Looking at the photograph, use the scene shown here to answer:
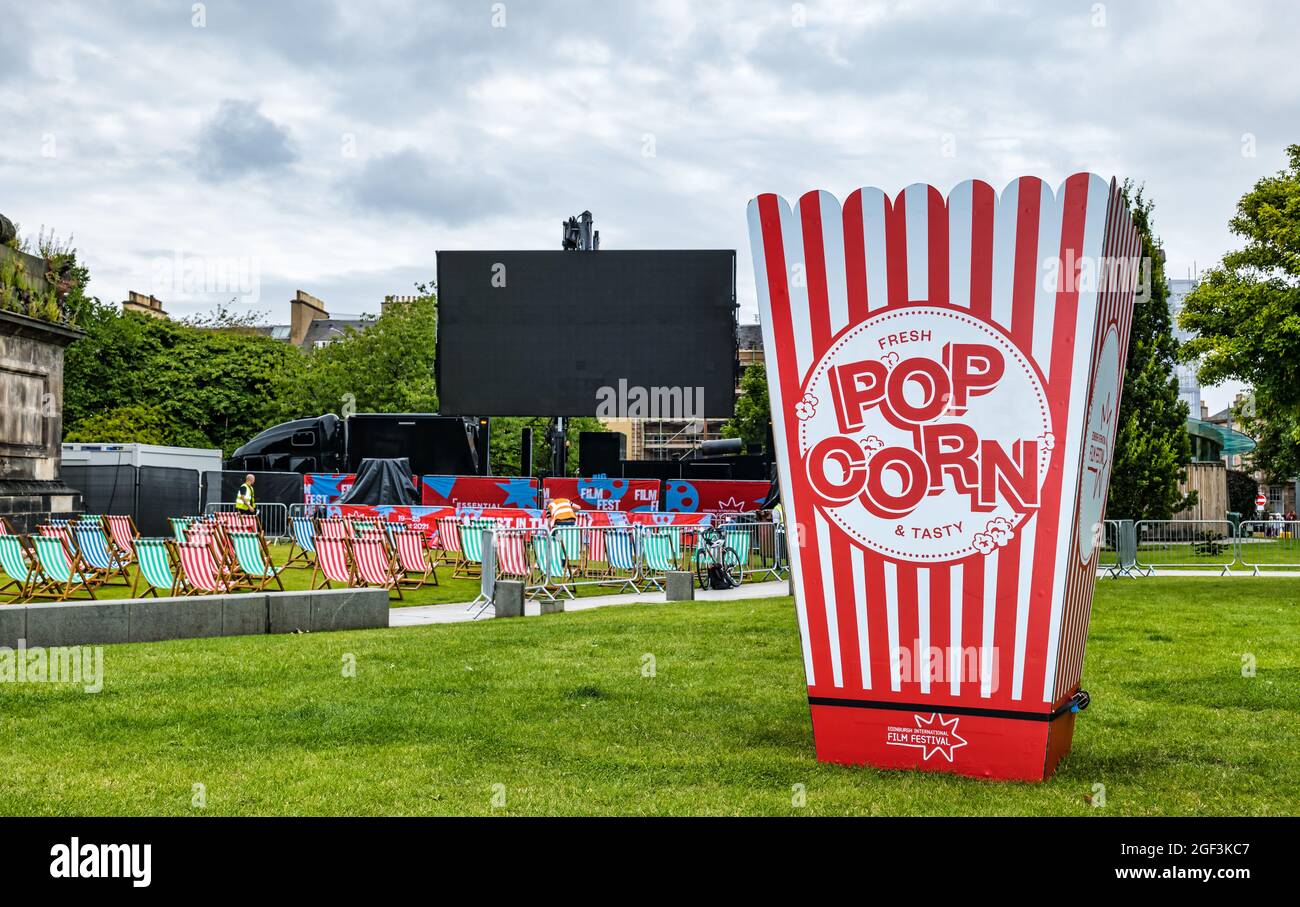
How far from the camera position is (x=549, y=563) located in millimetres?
15727

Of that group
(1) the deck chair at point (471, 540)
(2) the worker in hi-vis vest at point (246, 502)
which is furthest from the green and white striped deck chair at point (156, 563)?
(2) the worker in hi-vis vest at point (246, 502)

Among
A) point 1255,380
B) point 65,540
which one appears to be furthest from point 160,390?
point 1255,380

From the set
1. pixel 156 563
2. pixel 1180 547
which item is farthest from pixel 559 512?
pixel 1180 547

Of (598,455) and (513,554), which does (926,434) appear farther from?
(598,455)

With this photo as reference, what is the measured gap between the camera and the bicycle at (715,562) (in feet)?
58.4

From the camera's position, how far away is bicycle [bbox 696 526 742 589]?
17.8 meters

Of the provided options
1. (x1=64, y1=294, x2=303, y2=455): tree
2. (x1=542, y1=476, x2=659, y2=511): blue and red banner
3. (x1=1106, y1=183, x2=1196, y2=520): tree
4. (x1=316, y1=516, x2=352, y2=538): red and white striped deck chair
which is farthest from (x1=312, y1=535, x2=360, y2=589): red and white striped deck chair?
(x1=64, y1=294, x2=303, y2=455): tree

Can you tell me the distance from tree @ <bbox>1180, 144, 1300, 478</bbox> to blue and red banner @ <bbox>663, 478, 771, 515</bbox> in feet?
37.4

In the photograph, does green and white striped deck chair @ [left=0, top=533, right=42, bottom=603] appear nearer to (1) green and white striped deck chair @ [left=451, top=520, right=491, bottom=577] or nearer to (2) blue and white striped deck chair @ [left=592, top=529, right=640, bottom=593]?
(1) green and white striped deck chair @ [left=451, top=520, right=491, bottom=577]

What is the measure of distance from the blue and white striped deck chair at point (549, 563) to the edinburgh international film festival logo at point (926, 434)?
396 inches

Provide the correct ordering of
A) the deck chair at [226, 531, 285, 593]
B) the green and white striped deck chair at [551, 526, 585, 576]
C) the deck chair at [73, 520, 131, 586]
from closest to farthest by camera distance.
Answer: the deck chair at [226, 531, 285, 593]
the deck chair at [73, 520, 131, 586]
the green and white striped deck chair at [551, 526, 585, 576]

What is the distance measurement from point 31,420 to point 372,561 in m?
6.62
